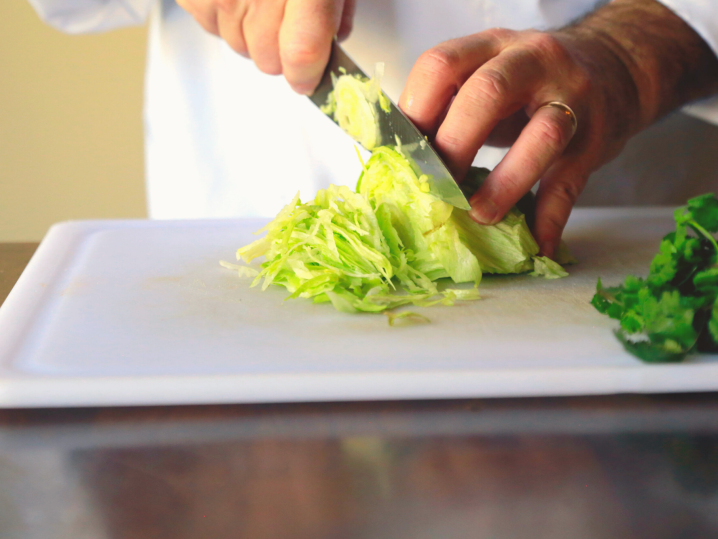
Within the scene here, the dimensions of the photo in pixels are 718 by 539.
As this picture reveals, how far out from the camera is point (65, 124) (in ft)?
15.6

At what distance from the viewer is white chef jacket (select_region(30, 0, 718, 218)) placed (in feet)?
8.18

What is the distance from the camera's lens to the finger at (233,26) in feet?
6.46

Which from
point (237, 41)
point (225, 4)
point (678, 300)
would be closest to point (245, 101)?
point (237, 41)

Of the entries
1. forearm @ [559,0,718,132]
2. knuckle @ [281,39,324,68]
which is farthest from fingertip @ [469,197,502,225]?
forearm @ [559,0,718,132]

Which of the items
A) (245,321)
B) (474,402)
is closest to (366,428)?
(474,402)

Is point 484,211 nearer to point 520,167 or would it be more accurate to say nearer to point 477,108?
point 520,167

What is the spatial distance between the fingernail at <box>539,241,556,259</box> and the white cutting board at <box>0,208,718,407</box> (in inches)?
2.9

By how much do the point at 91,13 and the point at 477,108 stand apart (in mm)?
1782

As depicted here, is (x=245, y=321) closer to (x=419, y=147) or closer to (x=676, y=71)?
(x=419, y=147)

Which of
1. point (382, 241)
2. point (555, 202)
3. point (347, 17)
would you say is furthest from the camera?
point (347, 17)

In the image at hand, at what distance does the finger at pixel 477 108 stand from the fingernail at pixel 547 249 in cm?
30

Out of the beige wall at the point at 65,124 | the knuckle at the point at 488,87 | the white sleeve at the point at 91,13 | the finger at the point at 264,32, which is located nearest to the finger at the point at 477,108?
the knuckle at the point at 488,87

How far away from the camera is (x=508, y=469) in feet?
3.57

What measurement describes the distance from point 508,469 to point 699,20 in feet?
5.74
